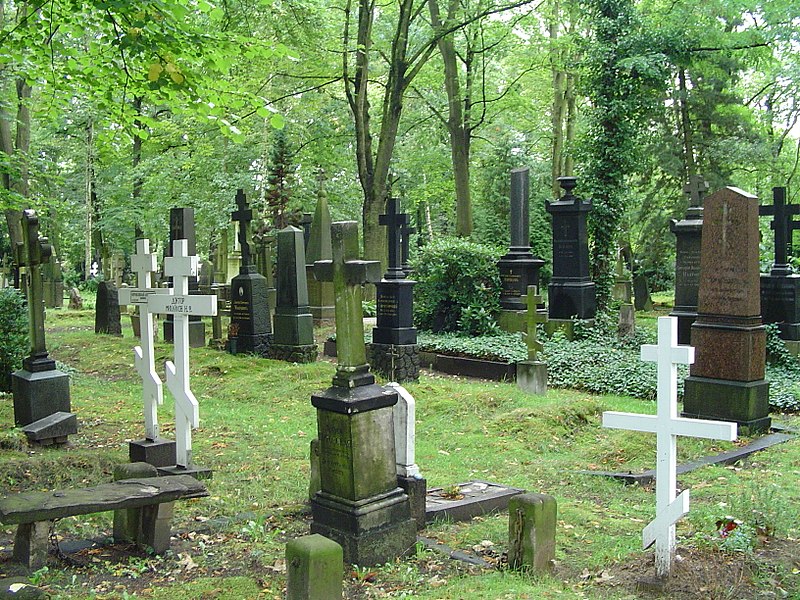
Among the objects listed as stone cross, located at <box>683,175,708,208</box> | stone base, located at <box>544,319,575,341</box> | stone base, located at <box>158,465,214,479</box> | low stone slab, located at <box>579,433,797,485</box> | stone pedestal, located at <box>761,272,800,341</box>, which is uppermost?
stone cross, located at <box>683,175,708,208</box>

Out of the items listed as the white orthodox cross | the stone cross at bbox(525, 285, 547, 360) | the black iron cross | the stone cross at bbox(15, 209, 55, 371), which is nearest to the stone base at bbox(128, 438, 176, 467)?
the white orthodox cross

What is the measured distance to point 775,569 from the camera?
4.54 metres

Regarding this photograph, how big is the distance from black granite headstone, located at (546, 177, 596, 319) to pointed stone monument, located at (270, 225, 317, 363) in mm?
5640

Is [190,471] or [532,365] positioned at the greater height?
[532,365]

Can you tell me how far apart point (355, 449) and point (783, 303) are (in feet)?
40.5

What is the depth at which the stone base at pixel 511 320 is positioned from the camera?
16.2 m

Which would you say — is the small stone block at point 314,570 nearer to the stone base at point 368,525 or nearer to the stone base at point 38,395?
the stone base at point 368,525

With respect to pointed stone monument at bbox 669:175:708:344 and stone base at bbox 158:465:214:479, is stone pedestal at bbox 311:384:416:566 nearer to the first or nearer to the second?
stone base at bbox 158:465:214:479

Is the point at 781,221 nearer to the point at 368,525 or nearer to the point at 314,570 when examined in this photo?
the point at 368,525

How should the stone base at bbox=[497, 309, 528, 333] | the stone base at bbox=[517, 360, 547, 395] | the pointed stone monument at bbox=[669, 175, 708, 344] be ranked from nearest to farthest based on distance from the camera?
the stone base at bbox=[517, 360, 547, 395], the pointed stone monument at bbox=[669, 175, 708, 344], the stone base at bbox=[497, 309, 528, 333]

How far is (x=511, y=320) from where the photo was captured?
16391 mm

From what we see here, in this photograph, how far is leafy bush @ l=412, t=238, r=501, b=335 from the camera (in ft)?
54.4

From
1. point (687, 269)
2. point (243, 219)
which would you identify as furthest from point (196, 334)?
point (687, 269)

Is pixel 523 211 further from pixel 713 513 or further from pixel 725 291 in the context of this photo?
pixel 713 513
